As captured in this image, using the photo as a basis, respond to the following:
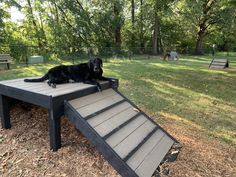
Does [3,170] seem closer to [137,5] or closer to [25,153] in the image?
[25,153]

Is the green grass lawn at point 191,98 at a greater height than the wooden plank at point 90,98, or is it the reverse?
the wooden plank at point 90,98

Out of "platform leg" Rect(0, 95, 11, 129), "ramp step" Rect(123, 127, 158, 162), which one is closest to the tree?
"ramp step" Rect(123, 127, 158, 162)

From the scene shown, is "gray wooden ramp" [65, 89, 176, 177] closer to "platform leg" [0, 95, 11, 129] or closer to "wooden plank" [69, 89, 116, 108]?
"wooden plank" [69, 89, 116, 108]

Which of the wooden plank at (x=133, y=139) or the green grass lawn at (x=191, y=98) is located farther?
the green grass lawn at (x=191, y=98)

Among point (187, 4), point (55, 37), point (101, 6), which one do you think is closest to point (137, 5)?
point (101, 6)

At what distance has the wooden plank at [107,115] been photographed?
2904mm

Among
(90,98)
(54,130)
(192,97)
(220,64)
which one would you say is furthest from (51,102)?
(220,64)

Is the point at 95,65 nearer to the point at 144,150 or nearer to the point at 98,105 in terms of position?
the point at 98,105

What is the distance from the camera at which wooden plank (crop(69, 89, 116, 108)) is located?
120 inches

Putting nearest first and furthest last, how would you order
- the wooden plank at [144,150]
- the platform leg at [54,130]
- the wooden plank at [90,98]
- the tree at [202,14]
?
the wooden plank at [144,150]
the platform leg at [54,130]
the wooden plank at [90,98]
the tree at [202,14]

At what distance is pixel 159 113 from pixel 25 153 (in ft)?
9.12

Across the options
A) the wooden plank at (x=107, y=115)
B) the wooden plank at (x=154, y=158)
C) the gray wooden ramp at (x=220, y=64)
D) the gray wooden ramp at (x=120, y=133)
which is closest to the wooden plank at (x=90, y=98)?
the gray wooden ramp at (x=120, y=133)

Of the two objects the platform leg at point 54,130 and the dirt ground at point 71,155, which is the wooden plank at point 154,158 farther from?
the platform leg at point 54,130

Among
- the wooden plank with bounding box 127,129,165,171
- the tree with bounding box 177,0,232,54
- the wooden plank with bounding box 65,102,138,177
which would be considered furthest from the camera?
the tree with bounding box 177,0,232,54
